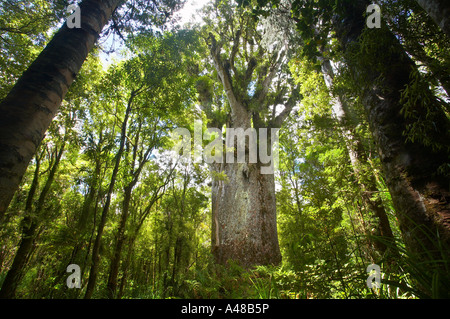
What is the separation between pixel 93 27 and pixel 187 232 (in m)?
8.09

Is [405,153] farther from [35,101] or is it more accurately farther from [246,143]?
[246,143]

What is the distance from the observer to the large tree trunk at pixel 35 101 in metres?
1.20

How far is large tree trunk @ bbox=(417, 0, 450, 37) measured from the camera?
3.97 ft

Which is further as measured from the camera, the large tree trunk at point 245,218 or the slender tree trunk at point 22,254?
the large tree trunk at point 245,218

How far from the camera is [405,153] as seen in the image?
137 centimetres

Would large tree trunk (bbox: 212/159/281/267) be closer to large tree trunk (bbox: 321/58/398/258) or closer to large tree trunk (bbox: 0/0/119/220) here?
large tree trunk (bbox: 321/58/398/258)

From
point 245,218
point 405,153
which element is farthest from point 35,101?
point 245,218

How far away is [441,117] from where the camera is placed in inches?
51.6

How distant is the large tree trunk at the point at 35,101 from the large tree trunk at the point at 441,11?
110 inches

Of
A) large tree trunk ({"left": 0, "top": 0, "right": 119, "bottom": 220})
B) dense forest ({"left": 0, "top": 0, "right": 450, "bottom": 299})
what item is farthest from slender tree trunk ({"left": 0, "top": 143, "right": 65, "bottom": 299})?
large tree trunk ({"left": 0, "top": 0, "right": 119, "bottom": 220})

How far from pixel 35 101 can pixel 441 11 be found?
2.87 metres

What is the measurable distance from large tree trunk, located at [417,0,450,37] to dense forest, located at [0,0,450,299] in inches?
0.5

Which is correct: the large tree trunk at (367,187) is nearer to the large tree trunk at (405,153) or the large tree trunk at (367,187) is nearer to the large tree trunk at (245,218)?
the large tree trunk at (405,153)

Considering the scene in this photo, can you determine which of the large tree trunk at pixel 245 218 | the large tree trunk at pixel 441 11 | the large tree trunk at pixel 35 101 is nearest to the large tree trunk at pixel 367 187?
the large tree trunk at pixel 441 11
